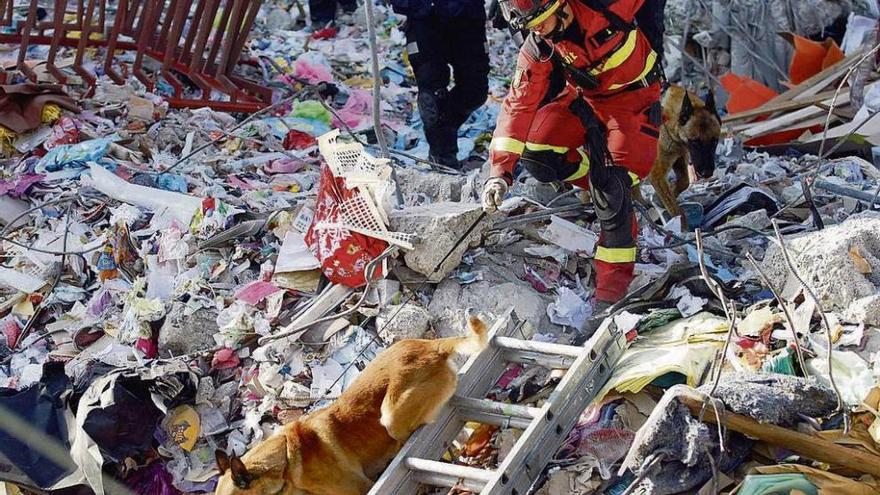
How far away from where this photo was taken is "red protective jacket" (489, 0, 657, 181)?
176 inches

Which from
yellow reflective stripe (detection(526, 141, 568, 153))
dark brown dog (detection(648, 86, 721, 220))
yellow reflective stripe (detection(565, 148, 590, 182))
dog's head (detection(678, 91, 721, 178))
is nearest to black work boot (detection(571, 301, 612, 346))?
yellow reflective stripe (detection(565, 148, 590, 182))

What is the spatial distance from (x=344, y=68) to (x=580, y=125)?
15.6ft

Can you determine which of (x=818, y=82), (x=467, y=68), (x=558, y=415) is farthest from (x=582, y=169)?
(x=818, y=82)

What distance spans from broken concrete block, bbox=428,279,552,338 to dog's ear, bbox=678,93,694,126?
1749mm

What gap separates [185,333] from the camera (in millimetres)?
5070

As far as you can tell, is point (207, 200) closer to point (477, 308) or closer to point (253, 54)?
point (477, 308)

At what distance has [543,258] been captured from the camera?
528 centimetres

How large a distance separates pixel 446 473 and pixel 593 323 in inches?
52.6

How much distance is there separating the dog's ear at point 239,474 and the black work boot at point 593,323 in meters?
1.68

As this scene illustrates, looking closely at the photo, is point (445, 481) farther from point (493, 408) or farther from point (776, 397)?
point (776, 397)

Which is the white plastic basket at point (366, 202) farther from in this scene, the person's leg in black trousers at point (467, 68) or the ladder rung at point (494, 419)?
A: the person's leg in black trousers at point (467, 68)

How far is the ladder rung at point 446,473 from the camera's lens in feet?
11.8

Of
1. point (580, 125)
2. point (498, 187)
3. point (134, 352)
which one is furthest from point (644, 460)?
point (134, 352)

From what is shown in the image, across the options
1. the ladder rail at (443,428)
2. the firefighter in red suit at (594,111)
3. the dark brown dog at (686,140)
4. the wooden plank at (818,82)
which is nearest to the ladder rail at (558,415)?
the ladder rail at (443,428)
